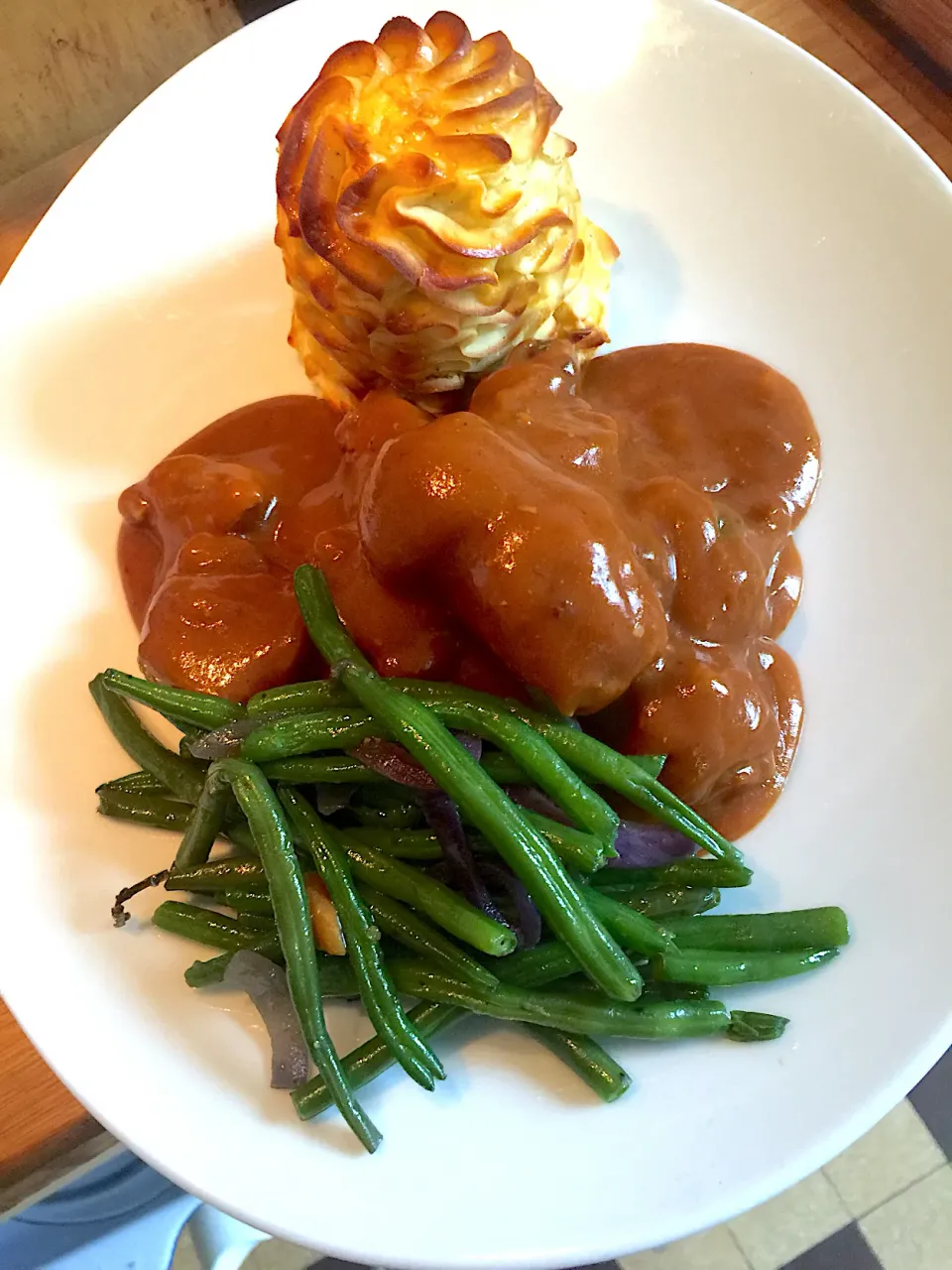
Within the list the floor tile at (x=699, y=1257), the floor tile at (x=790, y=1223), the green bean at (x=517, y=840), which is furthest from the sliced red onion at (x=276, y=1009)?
the floor tile at (x=790, y=1223)

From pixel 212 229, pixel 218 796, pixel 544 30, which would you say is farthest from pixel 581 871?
pixel 544 30

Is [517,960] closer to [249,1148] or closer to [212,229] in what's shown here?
[249,1148]

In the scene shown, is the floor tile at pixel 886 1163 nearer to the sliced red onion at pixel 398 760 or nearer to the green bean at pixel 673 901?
the green bean at pixel 673 901

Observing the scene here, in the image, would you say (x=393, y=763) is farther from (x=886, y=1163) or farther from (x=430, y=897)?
(x=886, y=1163)

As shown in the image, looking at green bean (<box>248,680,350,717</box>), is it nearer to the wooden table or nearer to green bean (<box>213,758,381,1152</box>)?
green bean (<box>213,758,381,1152</box>)

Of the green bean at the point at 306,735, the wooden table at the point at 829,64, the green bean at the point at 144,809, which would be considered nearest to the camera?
the green bean at the point at 306,735

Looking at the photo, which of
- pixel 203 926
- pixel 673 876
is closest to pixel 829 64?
pixel 673 876

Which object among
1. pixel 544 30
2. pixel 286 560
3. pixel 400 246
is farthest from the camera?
pixel 544 30
